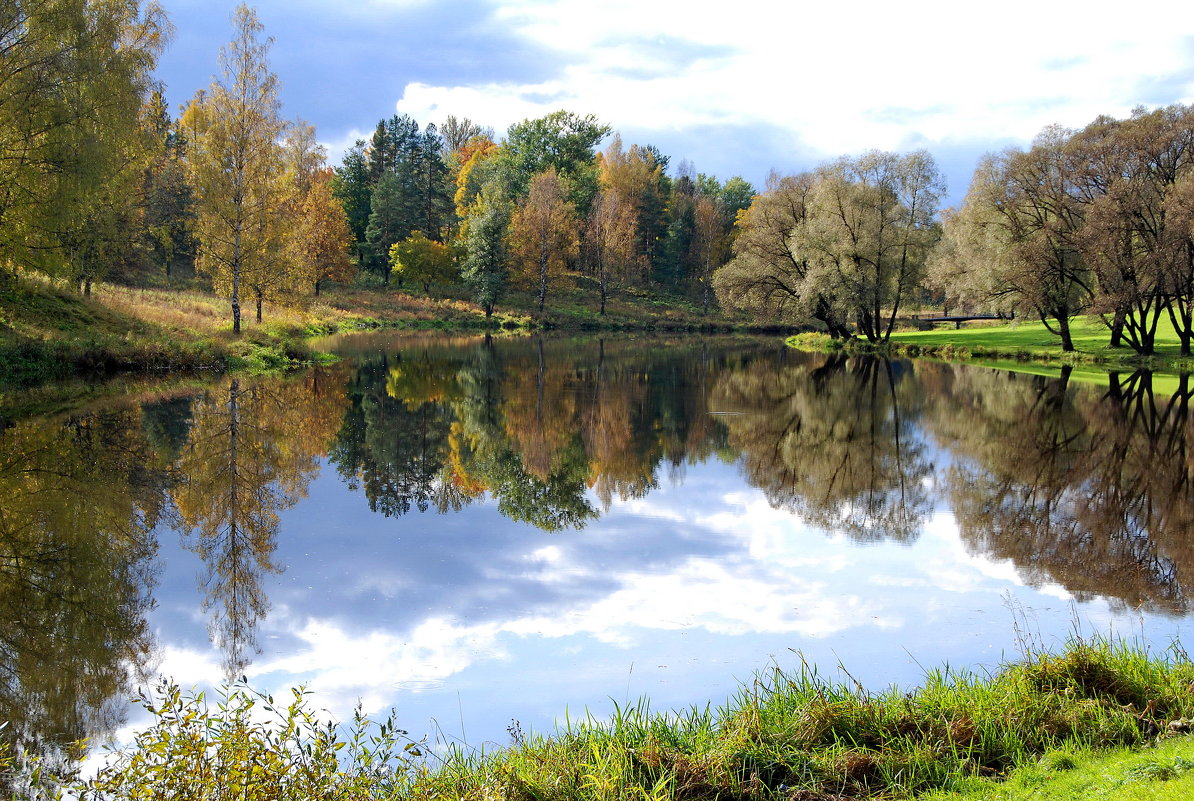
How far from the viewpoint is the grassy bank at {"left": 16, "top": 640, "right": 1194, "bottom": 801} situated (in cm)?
376

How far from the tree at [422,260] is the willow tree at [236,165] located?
31.2m

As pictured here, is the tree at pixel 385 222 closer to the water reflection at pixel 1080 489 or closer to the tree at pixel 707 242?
the tree at pixel 707 242

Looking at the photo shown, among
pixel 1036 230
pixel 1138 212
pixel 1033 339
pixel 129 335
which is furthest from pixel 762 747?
pixel 1033 339

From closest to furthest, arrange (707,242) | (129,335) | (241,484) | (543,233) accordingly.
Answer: (241,484)
(129,335)
(543,233)
(707,242)

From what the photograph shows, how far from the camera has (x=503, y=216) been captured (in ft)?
196

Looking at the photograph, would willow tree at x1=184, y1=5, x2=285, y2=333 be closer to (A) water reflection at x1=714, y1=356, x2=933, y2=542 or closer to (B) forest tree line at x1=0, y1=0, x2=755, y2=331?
(B) forest tree line at x1=0, y1=0, x2=755, y2=331

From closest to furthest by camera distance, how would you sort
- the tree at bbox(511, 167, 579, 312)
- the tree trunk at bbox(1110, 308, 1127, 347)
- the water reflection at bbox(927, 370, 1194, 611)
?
1. the water reflection at bbox(927, 370, 1194, 611)
2. the tree trunk at bbox(1110, 308, 1127, 347)
3. the tree at bbox(511, 167, 579, 312)

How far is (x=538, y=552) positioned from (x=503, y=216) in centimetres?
5312

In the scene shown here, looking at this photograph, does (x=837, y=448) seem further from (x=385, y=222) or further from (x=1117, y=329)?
(x=385, y=222)

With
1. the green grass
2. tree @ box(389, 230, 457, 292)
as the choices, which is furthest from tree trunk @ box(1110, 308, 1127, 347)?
tree @ box(389, 230, 457, 292)

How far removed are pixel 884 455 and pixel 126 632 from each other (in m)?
13.8

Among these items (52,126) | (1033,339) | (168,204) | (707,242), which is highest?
(707,242)

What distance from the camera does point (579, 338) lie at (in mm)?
52938

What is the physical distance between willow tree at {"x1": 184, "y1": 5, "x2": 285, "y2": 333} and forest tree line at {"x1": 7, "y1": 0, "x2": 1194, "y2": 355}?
0.08 metres
